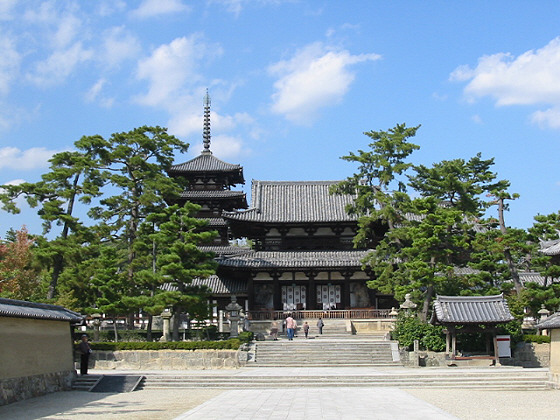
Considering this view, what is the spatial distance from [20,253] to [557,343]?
36885 mm

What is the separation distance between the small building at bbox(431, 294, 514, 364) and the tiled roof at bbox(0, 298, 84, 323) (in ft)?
54.9

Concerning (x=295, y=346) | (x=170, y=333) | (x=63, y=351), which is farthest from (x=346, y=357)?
(x=63, y=351)

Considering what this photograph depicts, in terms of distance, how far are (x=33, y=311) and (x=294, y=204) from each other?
91.6ft

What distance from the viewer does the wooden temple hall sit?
42000 millimetres

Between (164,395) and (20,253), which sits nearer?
(164,395)

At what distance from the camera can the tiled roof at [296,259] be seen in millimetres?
41594

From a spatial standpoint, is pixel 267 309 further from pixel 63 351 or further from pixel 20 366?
pixel 20 366

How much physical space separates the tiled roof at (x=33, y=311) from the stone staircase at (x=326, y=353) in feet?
32.6

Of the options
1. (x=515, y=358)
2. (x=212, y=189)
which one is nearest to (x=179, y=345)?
(x=515, y=358)

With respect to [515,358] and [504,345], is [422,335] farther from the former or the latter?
[515,358]

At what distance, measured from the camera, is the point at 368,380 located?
23562 mm

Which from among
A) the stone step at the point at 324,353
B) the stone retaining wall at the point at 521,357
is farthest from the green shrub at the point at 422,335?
the stone step at the point at 324,353

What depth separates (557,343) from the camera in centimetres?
2122

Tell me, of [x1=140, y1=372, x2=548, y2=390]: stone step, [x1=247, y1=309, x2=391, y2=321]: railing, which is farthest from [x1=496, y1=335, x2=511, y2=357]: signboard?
[x1=247, y1=309, x2=391, y2=321]: railing
